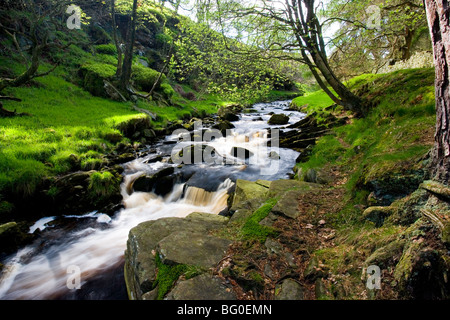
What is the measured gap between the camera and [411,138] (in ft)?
13.5

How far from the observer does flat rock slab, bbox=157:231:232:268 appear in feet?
9.78

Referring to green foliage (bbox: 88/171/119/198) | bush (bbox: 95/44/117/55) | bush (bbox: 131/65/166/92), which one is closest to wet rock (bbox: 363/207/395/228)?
green foliage (bbox: 88/171/119/198)

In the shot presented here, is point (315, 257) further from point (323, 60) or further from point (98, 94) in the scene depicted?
point (98, 94)

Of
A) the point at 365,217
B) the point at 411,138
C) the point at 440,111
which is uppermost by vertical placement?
the point at 440,111

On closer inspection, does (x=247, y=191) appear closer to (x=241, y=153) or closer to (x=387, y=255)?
(x=387, y=255)

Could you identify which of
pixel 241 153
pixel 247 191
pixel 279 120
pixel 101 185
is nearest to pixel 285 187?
pixel 247 191

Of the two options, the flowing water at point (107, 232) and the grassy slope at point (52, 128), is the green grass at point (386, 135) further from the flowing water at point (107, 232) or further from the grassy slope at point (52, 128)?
the grassy slope at point (52, 128)

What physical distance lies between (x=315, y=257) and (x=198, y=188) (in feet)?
19.4

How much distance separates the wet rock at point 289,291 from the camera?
8.03ft

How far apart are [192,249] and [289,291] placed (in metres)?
1.49

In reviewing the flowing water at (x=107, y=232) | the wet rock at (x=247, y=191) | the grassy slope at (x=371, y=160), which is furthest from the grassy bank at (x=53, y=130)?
the grassy slope at (x=371, y=160)

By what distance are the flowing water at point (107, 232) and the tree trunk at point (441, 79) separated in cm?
559

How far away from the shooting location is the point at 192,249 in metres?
3.24
